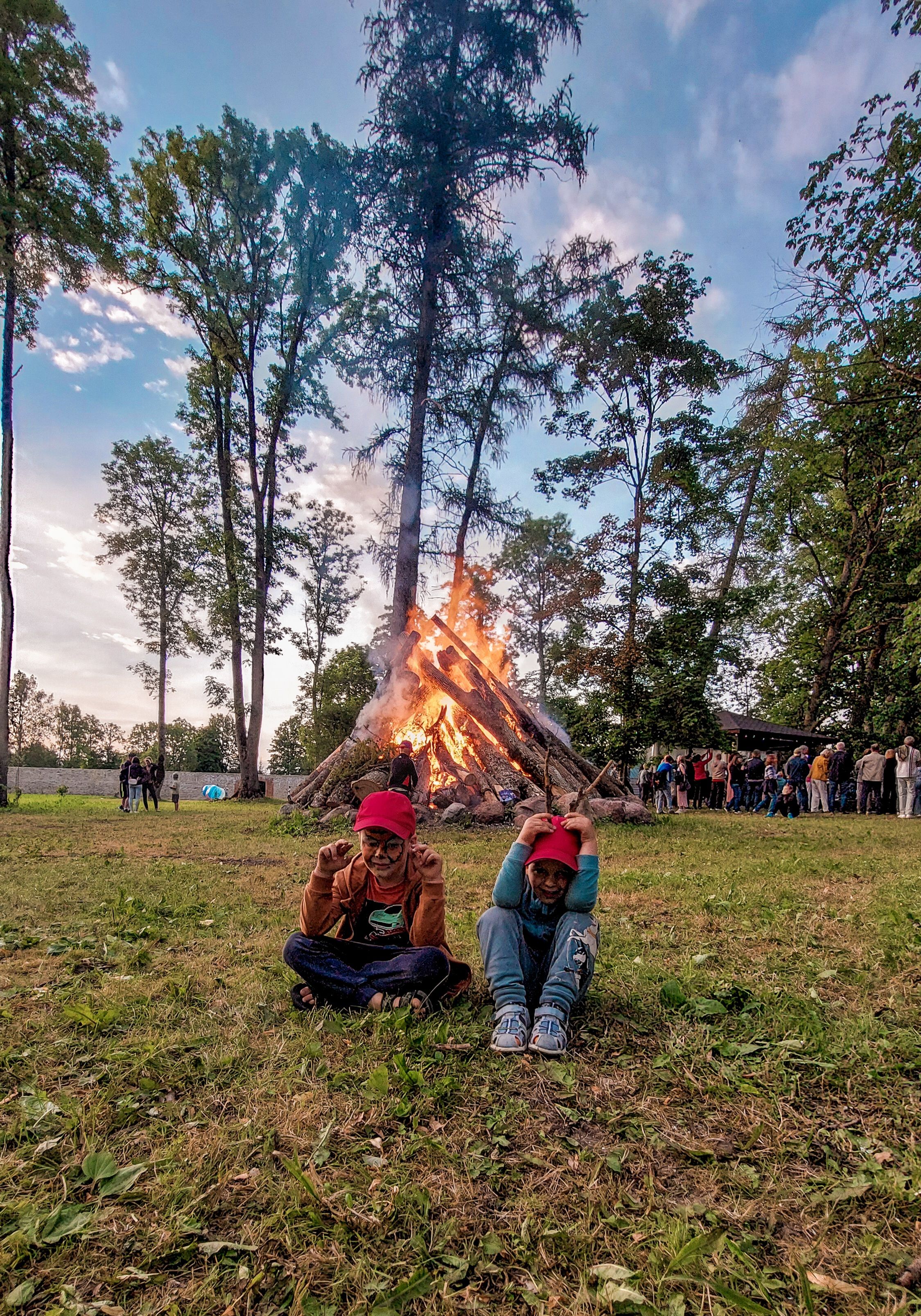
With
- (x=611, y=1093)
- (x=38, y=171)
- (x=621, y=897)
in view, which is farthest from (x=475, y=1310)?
(x=38, y=171)

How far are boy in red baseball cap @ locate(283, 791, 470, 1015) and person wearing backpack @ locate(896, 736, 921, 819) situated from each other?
16596mm

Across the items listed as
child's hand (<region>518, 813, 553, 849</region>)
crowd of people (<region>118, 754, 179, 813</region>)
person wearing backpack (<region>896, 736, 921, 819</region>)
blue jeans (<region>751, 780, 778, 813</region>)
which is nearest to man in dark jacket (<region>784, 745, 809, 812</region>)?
blue jeans (<region>751, 780, 778, 813</region>)

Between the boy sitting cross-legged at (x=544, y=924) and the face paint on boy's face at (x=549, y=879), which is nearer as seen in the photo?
the boy sitting cross-legged at (x=544, y=924)

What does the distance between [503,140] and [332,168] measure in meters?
4.78

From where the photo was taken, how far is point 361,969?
362cm

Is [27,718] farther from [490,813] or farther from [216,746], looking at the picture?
[490,813]

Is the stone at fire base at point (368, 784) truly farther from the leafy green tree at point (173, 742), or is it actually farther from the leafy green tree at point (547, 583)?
the leafy green tree at point (173, 742)

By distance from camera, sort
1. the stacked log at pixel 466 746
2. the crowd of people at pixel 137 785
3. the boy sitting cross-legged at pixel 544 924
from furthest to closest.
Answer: the crowd of people at pixel 137 785, the stacked log at pixel 466 746, the boy sitting cross-legged at pixel 544 924

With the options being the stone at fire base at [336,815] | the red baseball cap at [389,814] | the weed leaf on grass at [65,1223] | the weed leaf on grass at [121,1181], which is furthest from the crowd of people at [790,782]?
the weed leaf on grass at [65,1223]

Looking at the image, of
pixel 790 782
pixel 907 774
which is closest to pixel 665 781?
pixel 790 782

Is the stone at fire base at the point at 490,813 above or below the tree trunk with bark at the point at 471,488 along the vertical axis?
below

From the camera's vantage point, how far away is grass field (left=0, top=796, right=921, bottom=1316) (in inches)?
70.3

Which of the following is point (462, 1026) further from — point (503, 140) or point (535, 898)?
point (503, 140)

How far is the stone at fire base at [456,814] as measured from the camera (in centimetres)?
1239
